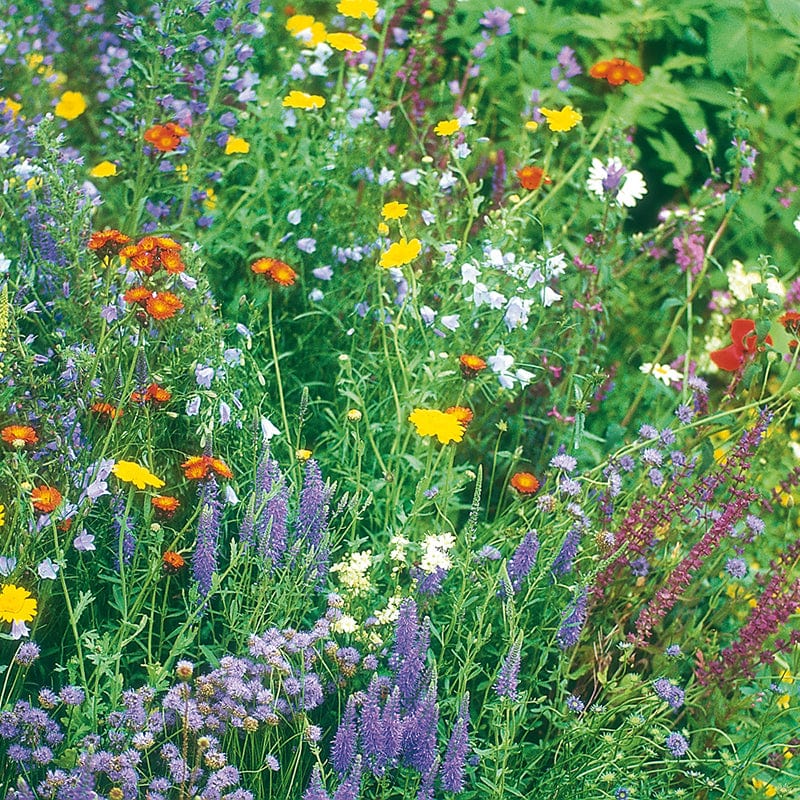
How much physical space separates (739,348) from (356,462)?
1.07m

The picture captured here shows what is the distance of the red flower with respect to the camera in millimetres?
2947

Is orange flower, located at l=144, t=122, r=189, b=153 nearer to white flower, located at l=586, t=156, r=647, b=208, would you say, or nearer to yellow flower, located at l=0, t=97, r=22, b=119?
yellow flower, located at l=0, t=97, r=22, b=119

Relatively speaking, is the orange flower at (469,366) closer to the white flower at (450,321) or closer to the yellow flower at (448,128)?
the white flower at (450,321)

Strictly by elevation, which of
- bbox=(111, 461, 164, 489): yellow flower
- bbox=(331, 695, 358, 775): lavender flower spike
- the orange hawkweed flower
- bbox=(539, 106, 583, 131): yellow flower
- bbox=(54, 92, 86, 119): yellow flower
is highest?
bbox=(539, 106, 583, 131): yellow flower

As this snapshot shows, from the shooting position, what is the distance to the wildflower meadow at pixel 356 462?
2.05 metres

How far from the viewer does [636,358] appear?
402 centimetres

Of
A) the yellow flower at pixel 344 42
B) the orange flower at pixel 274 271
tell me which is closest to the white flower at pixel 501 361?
the orange flower at pixel 274 271

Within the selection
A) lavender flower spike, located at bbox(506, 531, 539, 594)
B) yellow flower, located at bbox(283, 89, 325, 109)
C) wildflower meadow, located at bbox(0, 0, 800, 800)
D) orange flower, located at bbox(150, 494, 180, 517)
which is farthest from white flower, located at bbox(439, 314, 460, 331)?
orange flower, located at bbox(150, 494, 180, 517)

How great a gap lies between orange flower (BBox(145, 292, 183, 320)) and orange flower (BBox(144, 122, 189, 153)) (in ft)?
2.76

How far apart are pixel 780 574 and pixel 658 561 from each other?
0.96ft

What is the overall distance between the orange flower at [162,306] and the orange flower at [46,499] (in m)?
0.38

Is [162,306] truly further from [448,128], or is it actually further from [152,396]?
[448,128]

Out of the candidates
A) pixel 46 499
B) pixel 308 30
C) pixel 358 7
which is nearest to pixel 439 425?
pixel 46 499

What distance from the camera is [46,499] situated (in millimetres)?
2088
